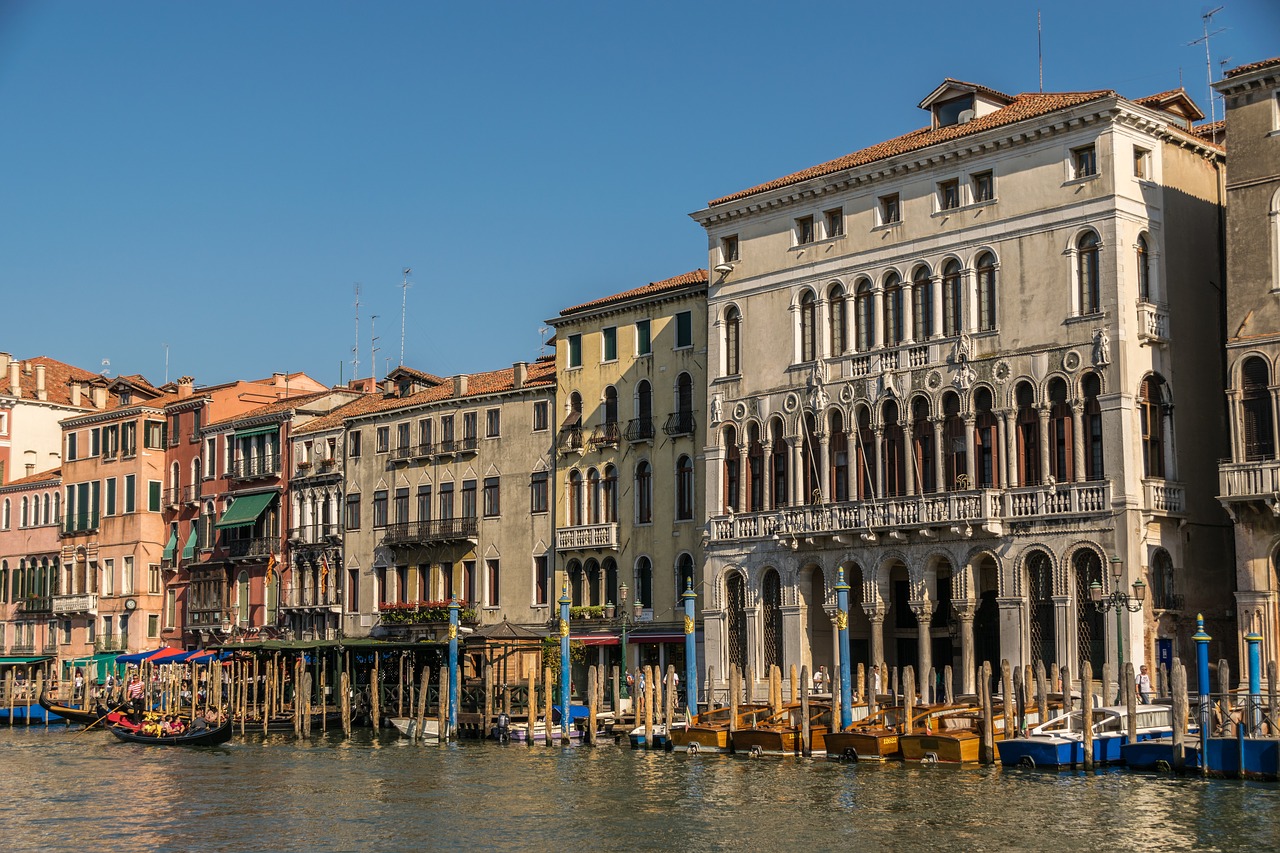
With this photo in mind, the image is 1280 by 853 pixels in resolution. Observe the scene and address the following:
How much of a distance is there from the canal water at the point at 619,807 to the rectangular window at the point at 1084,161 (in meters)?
13.5

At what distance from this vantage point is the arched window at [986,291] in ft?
134

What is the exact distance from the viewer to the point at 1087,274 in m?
Result: 39.1

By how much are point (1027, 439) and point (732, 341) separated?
382 inches

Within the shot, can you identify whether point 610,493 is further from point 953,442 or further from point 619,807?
point 619,807

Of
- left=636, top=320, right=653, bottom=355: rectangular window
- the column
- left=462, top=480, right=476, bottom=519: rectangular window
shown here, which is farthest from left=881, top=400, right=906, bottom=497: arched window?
left=462, top=480, right=476, bottom=519: rectangular window

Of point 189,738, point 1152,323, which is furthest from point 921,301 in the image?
point 189,738

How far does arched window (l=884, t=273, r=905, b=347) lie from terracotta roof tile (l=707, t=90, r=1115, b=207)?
289 centimetres

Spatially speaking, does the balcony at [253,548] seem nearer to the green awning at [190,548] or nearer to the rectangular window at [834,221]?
the green awning at [190,548]

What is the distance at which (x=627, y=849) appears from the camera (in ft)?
86.0

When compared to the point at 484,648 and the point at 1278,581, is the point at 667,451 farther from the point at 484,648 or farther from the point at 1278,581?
the point at 1278,581

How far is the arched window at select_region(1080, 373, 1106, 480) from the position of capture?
38.6 metres

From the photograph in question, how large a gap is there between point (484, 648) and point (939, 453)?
14317 mm

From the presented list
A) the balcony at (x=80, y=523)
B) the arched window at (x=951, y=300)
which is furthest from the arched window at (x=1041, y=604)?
the balcony at (x=80, y=523)

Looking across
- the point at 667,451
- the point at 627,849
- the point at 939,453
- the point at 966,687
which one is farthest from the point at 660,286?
the point at 627,849
